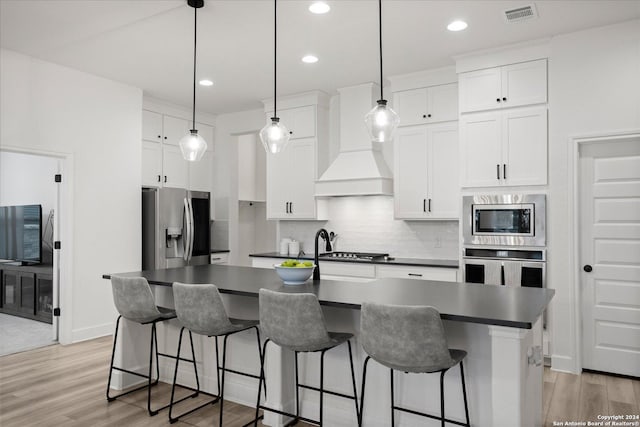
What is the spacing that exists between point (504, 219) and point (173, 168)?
4277 mm

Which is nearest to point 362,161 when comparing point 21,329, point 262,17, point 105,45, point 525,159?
point 525,159

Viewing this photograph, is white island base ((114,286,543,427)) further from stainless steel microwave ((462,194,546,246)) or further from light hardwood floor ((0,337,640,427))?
stainless steel microwave ((462,194,546,246))

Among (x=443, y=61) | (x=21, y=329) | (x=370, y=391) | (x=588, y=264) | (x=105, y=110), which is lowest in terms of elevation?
(x=21, y=329)

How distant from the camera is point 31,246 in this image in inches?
246

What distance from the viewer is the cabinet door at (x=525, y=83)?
4.04 metres

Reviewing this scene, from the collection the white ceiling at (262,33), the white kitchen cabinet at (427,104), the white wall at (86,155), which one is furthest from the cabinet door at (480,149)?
the white wall at (86,155)

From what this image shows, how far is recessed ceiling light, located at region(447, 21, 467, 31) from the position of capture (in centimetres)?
365

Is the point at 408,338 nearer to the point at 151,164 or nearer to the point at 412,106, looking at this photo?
the point at 412,106

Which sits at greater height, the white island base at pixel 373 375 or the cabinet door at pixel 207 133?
the cabinet door at pixel 207 133

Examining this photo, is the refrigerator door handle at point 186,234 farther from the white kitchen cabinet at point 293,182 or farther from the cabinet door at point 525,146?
the cabinet door at point 525,146

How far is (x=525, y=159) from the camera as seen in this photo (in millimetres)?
4090

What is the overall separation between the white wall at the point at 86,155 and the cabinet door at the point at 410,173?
307 centimetres

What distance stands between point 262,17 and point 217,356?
257 centimetres

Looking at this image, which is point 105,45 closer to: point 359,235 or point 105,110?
point 105,110
